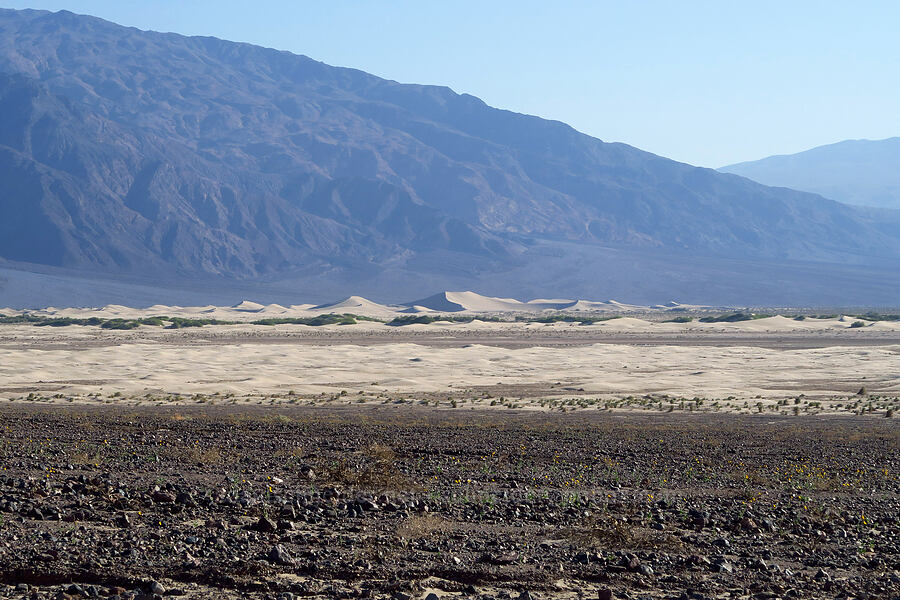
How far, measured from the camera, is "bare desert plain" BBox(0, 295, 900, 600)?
8281 mm

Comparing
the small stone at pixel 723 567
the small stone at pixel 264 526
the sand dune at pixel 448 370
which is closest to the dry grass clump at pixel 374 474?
the small stone at pixel 264 526

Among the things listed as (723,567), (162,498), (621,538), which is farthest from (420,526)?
(162,498)

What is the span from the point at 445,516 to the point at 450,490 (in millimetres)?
1728

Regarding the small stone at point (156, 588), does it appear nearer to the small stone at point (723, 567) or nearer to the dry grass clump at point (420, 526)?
the dry grass clump at point (420, 526)

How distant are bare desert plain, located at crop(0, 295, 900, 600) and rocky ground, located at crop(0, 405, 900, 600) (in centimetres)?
4

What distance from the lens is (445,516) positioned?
35.2ft

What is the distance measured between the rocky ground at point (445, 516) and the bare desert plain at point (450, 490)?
0.12 ft

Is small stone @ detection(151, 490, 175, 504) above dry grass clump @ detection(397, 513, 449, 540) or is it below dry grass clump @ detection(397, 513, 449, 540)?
below

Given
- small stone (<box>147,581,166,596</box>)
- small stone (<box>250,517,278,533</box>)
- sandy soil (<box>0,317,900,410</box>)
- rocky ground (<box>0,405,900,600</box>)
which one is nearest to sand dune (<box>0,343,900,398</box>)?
sandy soil (<box>0,317,900,410</box>)

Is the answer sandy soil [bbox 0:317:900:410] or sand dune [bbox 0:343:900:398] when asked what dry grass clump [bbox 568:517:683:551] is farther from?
sand dune [bbox 0:343:900:398]

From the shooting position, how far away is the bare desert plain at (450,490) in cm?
828

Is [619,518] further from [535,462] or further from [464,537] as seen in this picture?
[535,462]

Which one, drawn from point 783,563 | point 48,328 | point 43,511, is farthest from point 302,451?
point 48,328

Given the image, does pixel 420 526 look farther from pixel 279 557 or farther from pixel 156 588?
pixel 156 588
